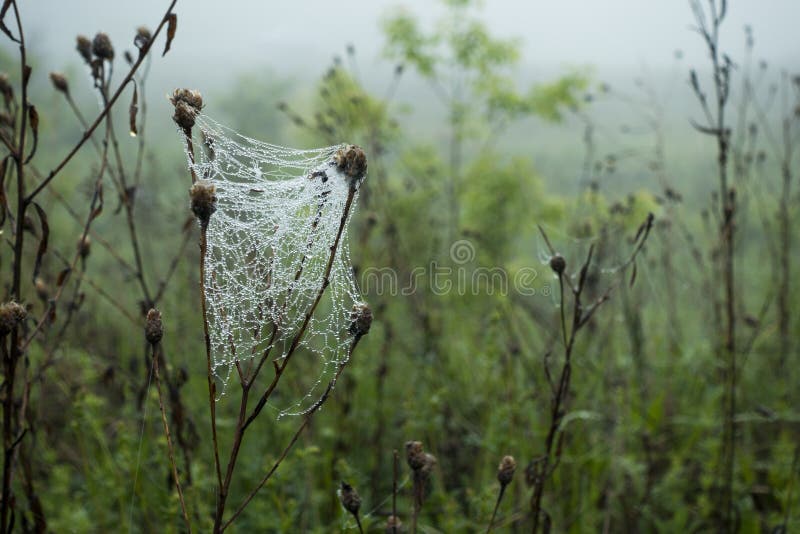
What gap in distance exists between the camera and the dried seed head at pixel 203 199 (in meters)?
0.71

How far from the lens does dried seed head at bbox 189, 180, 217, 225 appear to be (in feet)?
2.34

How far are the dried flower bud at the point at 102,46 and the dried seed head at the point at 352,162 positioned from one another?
2.44ft

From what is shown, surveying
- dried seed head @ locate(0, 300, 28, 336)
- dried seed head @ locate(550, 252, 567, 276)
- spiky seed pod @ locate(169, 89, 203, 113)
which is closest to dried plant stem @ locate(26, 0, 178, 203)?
spiky seed pod @ locate(169, 89, 203, 113)

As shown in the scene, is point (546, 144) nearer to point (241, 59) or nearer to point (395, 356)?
point (395, 356)

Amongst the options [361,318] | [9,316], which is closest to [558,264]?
[361,318]

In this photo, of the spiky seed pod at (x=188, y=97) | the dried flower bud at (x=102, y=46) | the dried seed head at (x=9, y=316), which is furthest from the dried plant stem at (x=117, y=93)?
the dried flower bud at (x=102, y=46)

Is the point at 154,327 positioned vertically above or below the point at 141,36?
below

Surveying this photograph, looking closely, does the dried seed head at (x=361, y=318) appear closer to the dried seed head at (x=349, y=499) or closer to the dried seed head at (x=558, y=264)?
the dried seed head at (x=349, y=499)

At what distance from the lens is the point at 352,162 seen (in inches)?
30.7

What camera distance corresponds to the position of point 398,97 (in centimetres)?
1869

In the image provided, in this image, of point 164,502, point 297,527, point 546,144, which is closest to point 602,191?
point 297,527

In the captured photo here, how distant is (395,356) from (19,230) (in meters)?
2.57

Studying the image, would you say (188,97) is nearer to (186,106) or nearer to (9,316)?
(186,106)

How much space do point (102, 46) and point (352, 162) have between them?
776 mm
